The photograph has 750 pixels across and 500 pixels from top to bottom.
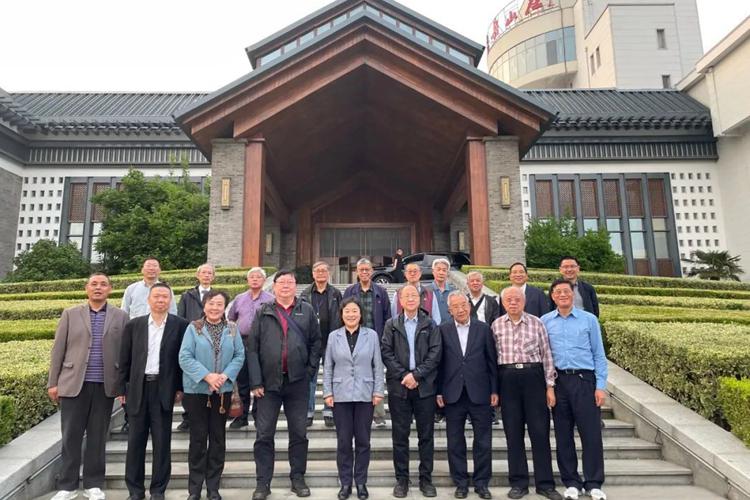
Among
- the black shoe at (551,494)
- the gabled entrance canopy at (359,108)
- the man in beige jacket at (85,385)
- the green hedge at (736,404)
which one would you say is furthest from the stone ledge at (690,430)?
the gabled entrance canopy at (359,108)

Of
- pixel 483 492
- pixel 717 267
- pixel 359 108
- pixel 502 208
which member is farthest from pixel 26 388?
pixel 717 267

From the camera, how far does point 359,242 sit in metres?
22.2

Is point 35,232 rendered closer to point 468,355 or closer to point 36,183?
point 36,183

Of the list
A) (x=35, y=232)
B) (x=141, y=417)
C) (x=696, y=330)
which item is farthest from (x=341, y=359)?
(x=35, y=232)

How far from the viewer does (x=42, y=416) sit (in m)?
5.12

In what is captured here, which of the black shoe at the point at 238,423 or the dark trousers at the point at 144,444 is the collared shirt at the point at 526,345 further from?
the dark trousers at the point at 144,444

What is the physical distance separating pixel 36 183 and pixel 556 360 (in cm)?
2418

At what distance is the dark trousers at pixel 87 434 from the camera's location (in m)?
4.27

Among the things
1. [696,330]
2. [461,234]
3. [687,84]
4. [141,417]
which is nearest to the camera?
[141,417]

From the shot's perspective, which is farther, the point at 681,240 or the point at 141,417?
the point at 681,240

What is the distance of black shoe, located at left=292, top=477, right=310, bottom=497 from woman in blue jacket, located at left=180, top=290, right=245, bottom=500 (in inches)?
26.2

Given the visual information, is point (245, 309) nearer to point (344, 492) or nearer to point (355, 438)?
point (355, 438)

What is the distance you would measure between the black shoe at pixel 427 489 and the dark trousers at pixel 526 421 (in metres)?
0.70

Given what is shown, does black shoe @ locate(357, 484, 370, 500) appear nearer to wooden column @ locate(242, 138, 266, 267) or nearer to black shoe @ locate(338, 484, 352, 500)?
black shoe @ locate(338, 484, 352, 500)
